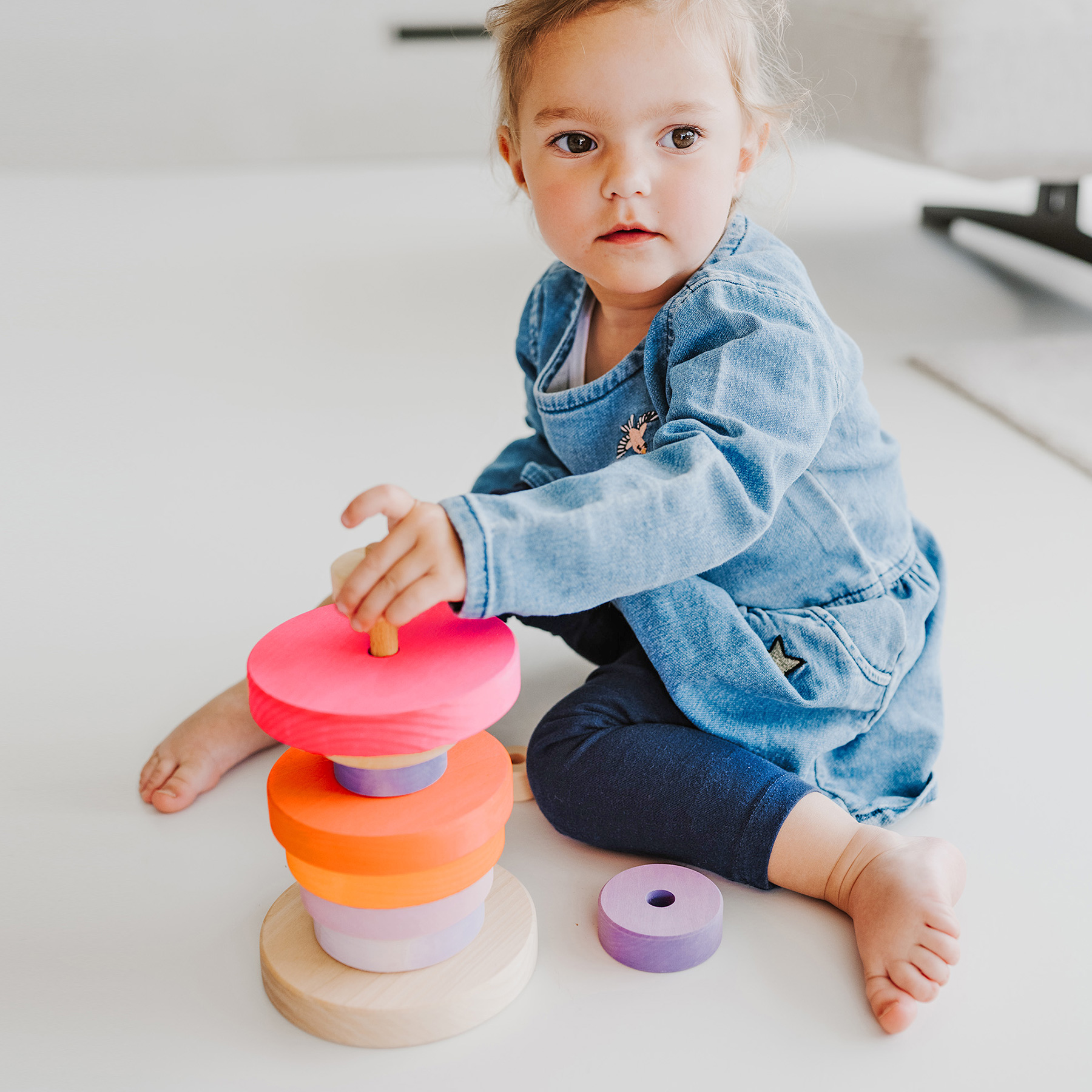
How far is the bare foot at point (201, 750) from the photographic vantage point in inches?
35.0

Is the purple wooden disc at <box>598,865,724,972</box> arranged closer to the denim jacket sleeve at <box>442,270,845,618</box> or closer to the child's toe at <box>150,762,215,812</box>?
the denim jacket sleeve at <box>442,270,845,618</box>

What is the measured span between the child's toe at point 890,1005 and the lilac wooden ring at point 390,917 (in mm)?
243

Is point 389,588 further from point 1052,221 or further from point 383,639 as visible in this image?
point 1052,221

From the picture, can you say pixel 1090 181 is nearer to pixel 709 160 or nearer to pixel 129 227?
pixel 129 227

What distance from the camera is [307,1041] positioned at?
68 centimetres

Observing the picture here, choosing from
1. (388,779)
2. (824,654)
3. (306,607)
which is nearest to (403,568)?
(388,779)

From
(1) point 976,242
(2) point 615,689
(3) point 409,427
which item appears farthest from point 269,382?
(1) point 976,242

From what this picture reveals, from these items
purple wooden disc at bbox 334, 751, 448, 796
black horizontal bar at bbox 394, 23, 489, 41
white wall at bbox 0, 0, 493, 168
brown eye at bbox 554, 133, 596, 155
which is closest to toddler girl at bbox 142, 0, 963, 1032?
brown eye at bbox 554, 133, 596, 155

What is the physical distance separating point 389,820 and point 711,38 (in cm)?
54

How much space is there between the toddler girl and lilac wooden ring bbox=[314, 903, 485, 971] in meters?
0.15

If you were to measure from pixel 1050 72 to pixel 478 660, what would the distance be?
59.7 inches

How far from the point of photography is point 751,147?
0.88m

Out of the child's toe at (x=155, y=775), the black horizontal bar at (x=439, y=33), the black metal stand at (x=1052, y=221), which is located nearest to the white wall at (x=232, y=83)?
the black horizontal bar at (x=439, y=33)

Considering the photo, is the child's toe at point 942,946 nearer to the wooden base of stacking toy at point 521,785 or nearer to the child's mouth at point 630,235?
the wooden base of stacking toy at point 521,785
